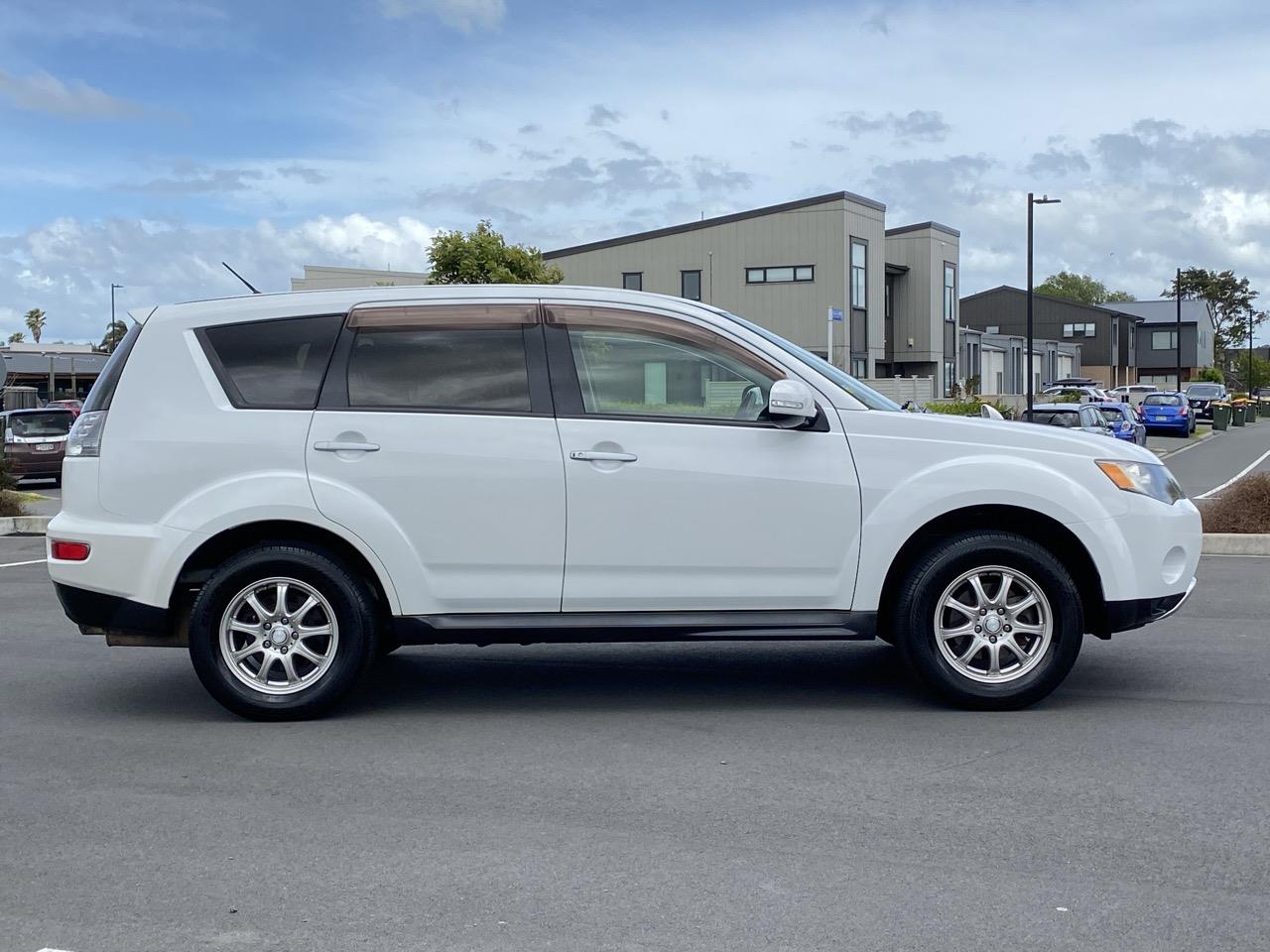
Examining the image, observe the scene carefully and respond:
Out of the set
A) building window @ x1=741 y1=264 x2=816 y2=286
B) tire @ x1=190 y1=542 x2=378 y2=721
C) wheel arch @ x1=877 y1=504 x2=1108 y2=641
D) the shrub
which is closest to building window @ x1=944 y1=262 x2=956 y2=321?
building window @ x1=741 y1=264 x2=816 y2=286

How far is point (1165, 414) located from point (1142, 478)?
44.9 metres

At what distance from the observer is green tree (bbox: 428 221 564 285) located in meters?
40.3

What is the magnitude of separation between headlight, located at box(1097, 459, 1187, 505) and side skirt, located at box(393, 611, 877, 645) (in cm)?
129

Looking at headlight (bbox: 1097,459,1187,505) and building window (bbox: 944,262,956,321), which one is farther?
building window (bbox: 944,262,956,321)

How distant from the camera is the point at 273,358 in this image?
22.2 feet

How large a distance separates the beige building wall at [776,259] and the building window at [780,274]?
Answer: 0.36ft

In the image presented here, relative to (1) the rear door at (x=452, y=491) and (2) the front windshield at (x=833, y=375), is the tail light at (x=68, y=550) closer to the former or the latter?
(1) the rear door at (x=452, y=491)

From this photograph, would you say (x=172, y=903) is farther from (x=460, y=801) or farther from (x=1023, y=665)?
(x=1023, y=665)

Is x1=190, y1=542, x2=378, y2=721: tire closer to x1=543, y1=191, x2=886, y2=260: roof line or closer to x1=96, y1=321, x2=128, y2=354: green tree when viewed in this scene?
x1=543, y1=191, x2=886, y2=260: roof line

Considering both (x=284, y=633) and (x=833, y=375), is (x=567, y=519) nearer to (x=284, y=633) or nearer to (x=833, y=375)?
(x=284, y=633)

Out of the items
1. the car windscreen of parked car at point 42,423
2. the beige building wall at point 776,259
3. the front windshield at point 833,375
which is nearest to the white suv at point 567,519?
the front windshield at point 833,375

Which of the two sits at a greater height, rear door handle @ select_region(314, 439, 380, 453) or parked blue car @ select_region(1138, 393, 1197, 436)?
Result: rear door handle @ select_region(314, 439, 380, 453)

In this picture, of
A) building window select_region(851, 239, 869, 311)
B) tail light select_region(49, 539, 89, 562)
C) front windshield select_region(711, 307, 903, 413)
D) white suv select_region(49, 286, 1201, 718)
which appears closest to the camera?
white suv select_region(49, 286, 1201, 718)

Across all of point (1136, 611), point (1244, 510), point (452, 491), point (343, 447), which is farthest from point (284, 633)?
point (1244, 510)
